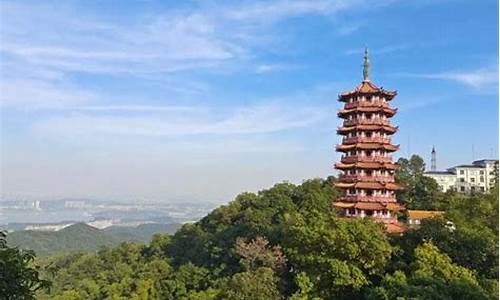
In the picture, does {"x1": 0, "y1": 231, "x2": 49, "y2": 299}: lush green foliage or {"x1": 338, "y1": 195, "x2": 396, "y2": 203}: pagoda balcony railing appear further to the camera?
{"x1": 338, "y1": 195, "x2": 396, "y2": 203}: pagoda balcony railing

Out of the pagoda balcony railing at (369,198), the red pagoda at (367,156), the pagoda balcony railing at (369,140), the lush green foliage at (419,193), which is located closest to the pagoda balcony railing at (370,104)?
the red pagoda at (367,156)

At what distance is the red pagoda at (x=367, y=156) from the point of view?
12305 mm

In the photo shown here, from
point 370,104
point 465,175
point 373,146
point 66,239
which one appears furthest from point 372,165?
point 66,239

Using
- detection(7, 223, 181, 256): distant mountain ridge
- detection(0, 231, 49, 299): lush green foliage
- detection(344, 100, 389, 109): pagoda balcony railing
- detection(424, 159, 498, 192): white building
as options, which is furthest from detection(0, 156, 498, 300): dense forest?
detection(7, 223, 181, 256): distant mountain ridge

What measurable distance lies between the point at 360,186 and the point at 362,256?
2.72 meters

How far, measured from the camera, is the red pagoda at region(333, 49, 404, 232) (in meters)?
12.3

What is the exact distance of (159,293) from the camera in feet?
47.0

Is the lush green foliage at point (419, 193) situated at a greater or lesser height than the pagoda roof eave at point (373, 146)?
lesser

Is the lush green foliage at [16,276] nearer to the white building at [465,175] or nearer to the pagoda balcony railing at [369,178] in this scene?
the pagoda balcony railing at [369,178]

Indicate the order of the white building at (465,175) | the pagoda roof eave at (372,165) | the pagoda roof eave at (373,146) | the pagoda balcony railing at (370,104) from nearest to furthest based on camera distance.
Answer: the pagoda roof eave at (372,165) → the pagoda roof eave at (373,146) → the pagoda balcony railing at (370,104) → the white building at (465,175)

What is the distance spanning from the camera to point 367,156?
12.8m

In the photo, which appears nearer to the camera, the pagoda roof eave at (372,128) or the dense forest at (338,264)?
the dense forest at (338,264)

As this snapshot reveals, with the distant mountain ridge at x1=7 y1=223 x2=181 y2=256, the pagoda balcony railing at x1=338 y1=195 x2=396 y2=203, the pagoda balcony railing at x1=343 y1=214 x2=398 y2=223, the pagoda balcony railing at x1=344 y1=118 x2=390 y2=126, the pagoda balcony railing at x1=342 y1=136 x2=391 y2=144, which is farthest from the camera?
the distant mountain ridge at x1=7 y1=223 x2=181 y2=256

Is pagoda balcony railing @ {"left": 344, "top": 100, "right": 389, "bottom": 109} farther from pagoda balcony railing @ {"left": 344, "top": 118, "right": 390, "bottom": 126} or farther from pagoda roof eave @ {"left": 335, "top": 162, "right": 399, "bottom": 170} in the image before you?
pagoda roof eave @ {"left": 335, "top": 162, "right": 399, "bottom": 170}
